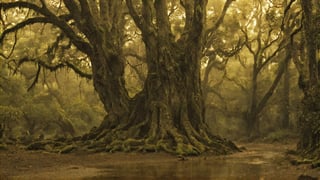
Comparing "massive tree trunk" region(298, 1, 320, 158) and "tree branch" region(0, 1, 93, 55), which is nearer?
"massive tree trunk" region(298, 1, 320, 158)

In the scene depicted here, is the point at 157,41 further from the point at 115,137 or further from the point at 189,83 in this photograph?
the point at 115,137

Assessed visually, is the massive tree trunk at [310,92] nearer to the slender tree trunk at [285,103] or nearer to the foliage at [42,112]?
the slender tree trunk at [285,103]

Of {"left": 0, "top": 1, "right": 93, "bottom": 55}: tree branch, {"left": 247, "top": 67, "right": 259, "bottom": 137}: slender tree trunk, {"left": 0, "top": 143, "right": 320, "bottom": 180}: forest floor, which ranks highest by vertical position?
{"left": 0, "top": 1, "right": 93, "bottom": 55}: tree branch

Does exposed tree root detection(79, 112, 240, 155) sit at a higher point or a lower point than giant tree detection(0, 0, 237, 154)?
lower

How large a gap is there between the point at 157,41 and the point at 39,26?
30612 millimetres

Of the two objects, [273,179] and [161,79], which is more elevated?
[161,79]

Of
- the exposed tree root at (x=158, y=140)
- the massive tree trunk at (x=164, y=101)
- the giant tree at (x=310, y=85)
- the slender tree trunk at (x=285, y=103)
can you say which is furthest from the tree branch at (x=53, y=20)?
the slender tree trunk at (x=285, y=103)

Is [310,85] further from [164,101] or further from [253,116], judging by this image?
[253,116]

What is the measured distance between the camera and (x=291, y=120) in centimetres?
4541

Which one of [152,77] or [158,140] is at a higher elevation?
[152,77]

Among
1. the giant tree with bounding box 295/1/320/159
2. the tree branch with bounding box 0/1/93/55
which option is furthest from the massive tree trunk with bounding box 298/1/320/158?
the tree branch with bounding box 0/1/93/55

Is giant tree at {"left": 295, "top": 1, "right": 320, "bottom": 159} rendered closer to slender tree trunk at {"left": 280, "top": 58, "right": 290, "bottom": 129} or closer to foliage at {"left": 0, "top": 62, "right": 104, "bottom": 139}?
slender tree trunk at {"left": 280, "top": 58, "right": 290, "bottom": 129}

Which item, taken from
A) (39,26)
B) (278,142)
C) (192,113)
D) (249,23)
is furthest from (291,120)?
(39,26)

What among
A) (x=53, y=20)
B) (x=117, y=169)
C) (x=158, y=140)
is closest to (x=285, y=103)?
(x=158, y=140)
